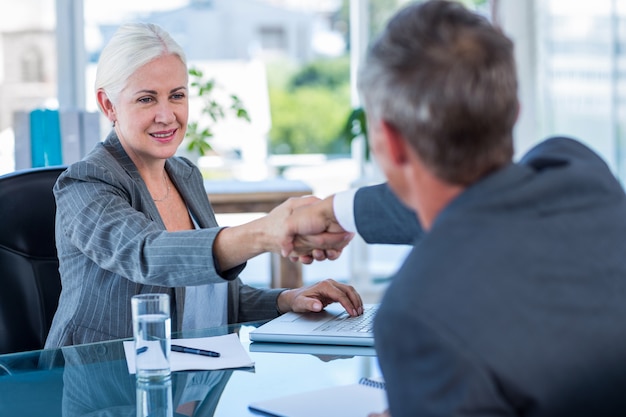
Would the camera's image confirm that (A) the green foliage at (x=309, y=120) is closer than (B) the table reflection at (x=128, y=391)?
No

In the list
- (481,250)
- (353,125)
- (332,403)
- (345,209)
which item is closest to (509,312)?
(481,250)

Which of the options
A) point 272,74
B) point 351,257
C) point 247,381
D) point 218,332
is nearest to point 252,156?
point 272,74

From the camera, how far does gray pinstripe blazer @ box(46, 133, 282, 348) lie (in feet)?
5.22

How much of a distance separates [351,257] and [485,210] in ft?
14.2

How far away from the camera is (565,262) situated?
0.88 meters

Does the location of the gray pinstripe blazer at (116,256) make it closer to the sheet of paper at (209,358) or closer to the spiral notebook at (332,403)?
the sheet of paper at (209,358)

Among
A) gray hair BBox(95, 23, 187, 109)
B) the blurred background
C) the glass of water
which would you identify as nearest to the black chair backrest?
gray hair BBox(95, 23, 187, 109)

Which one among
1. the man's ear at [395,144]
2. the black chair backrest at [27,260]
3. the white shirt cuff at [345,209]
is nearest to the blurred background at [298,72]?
the black chair backrest at [27,260]

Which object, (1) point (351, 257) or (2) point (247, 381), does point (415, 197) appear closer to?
(2) point (247, 381)

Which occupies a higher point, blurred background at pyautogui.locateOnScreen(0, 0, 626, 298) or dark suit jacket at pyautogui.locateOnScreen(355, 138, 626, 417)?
blurred background at pyautogui.locateOnScreen(0, 0, 626, 298)

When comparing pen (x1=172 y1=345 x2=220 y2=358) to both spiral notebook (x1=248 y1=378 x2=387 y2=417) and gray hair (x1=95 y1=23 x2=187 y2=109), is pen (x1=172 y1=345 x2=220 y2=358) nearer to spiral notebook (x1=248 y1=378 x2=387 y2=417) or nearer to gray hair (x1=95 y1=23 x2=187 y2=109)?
spiral notebook (x1=248 y1=378 x2=387 y2=417)

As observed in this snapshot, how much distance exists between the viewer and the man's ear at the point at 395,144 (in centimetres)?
94

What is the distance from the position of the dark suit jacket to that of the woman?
66 centimetres

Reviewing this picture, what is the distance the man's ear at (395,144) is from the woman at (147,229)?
587 millimetres
